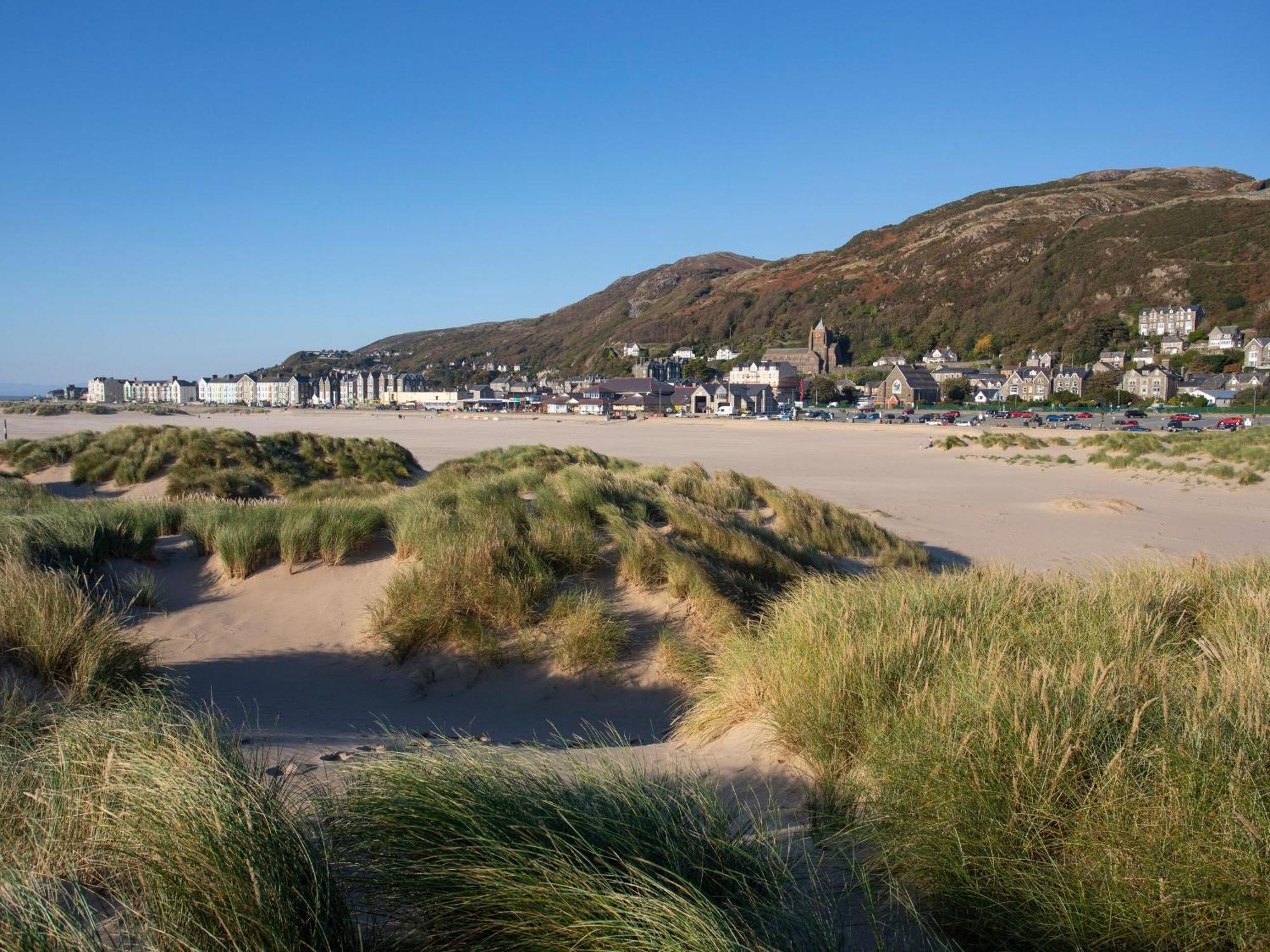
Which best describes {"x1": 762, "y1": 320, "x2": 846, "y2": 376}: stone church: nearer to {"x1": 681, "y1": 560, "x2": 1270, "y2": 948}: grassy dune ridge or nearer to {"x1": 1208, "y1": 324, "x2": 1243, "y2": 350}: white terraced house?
{"x1": 1208, "y1": 324, "x2": 1243, "y2": 350}: white terraced house

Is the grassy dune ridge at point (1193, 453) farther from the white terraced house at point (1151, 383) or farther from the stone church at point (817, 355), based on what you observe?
the stone church at point (817, 355)

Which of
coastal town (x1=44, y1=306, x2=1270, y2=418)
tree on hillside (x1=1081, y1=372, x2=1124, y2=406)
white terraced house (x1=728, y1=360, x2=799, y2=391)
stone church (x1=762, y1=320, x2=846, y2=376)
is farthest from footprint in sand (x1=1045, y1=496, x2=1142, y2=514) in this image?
stone church (x1=762, y1=320, x2=846, y2=376)

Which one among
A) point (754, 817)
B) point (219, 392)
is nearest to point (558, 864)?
point (754, 817)

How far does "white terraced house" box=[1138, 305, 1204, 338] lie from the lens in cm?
9912

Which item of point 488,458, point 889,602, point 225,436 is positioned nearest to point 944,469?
point 488,458

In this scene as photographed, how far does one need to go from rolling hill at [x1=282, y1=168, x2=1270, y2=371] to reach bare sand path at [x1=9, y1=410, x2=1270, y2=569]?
7754cm

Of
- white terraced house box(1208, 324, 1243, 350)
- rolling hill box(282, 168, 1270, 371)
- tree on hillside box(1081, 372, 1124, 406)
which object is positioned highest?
rolling hill box(282, 168, 1270, 371)

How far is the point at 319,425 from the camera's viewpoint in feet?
203

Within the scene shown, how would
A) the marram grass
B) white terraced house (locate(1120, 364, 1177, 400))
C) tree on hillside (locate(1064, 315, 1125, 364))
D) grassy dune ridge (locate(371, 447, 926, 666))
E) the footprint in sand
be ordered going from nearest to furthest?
the marram grass → grassy dune ridge (locate(371, 447, 926, 666)) → the footprint in sand → white terraced house (locate(1120, 364, 1177, 400)) → tree on hillside (locate(1064, 315, 1125, 364))

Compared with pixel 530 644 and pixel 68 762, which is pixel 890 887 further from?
pixel 530 644

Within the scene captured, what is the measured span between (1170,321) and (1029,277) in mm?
29798

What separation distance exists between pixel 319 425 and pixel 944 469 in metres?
49.0

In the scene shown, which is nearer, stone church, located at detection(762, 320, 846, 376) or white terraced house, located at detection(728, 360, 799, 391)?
white terraced house, located at detection(728, 360, 799, 391)

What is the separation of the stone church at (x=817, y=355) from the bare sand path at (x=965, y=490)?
236ft
